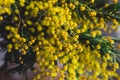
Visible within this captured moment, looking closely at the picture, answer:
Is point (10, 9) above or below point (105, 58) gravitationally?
above

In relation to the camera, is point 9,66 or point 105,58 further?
point 9,66

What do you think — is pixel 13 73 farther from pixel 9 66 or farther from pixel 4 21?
pixel 4 21

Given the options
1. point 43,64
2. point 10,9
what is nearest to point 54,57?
point 43,64

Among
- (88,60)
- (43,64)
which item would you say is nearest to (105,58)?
(88,60)

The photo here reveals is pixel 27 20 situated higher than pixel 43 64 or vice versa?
pixel 27 20

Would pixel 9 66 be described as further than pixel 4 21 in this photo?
Yes

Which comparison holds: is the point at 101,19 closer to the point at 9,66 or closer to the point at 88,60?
the point at 88,60
